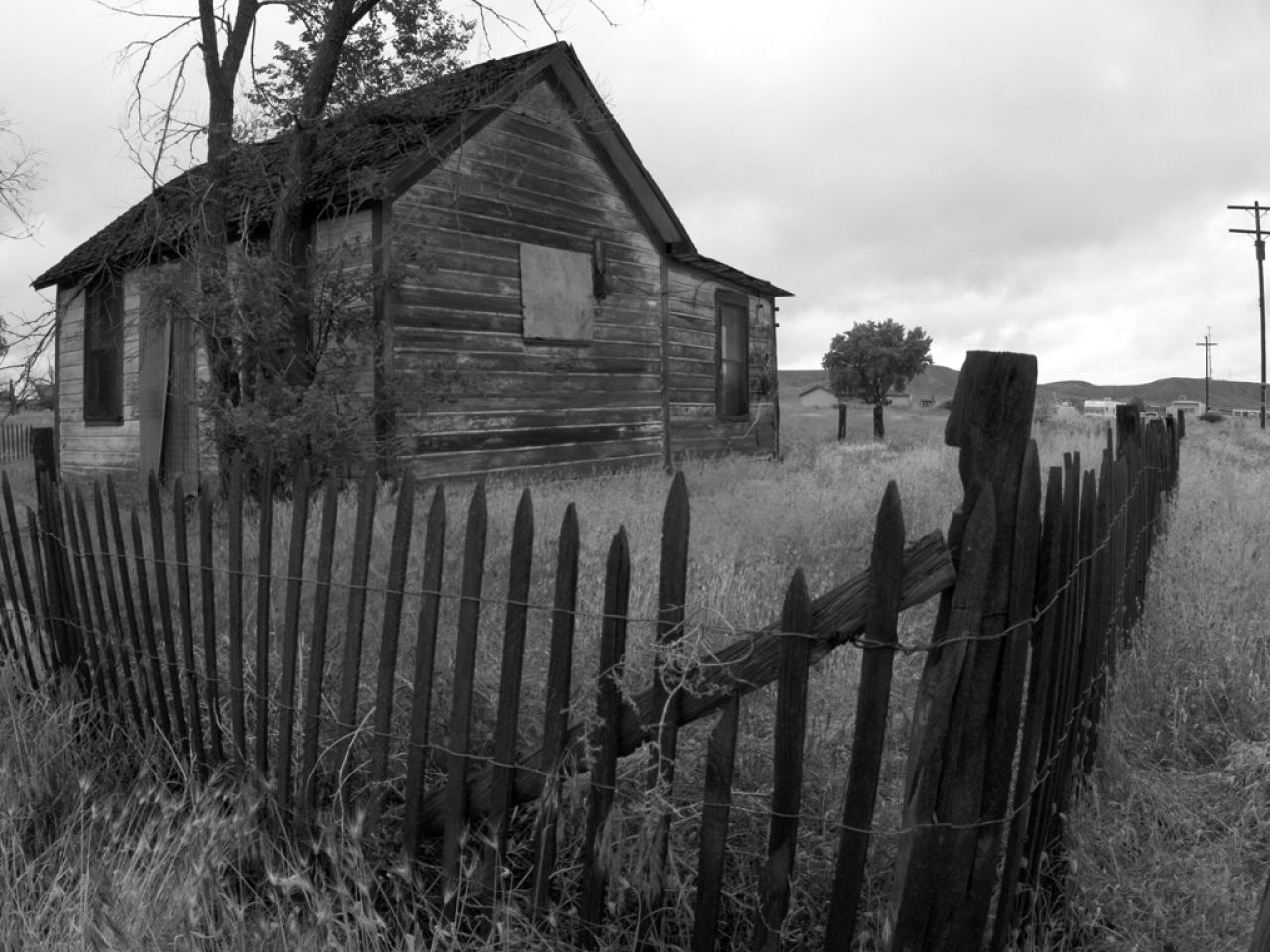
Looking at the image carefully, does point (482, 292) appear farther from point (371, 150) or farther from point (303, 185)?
point (303, 185)

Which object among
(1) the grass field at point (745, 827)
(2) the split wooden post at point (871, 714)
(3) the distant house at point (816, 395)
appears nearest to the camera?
(2) the split wooden post at point (871, 714)

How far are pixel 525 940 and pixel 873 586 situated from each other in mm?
1331

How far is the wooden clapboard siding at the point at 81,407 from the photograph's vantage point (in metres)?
14.4

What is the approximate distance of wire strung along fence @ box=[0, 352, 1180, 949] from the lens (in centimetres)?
222

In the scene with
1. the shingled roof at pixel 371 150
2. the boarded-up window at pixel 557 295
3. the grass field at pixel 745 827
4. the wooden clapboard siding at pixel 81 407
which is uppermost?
the shingled roof at pixel 371 150

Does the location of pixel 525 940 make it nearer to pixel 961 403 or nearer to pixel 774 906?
pixel 774 906

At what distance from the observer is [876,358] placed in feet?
246

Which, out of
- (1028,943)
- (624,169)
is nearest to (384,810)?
(1028,943)

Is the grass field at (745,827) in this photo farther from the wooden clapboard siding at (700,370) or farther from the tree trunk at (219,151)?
the wooden clapboard siding at (700,370)

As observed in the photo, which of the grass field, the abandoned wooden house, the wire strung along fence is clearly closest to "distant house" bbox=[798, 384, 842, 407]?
the abandoned wooden house

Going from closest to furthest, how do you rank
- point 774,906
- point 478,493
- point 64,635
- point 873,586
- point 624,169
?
point 873,586, point 774,906, point 478,493, point 64,635, point 624,169

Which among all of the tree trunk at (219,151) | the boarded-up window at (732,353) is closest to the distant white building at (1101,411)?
the boarded-up window at (732,353)

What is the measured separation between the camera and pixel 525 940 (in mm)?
2654

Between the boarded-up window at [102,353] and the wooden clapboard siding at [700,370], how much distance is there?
7945 millimetres
